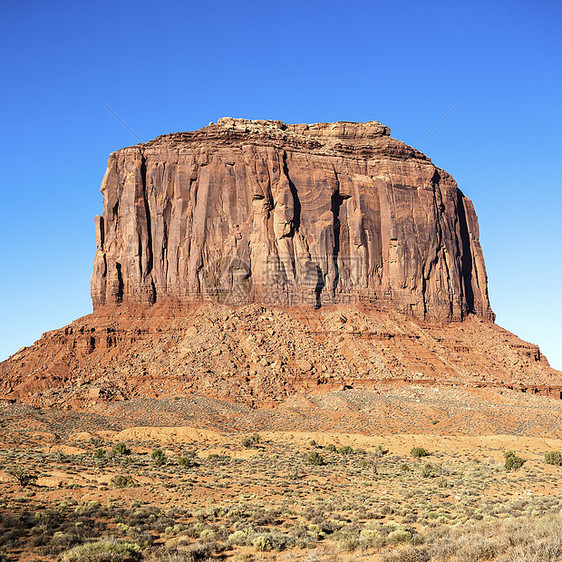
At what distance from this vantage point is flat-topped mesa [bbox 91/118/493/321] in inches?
3004

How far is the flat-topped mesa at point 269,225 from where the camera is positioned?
76.3 meters

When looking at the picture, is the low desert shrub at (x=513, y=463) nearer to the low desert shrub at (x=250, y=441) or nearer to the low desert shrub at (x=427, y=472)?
the low desert shrub at (x=427, y=472)

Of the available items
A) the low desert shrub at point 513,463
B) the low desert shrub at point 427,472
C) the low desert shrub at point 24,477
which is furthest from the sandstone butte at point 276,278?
the low desert shrub at point 24,477

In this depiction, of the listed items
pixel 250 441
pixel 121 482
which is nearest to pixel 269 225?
pixel 250 441

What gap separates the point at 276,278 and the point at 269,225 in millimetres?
6982

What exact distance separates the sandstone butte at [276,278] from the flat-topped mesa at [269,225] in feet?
0.61

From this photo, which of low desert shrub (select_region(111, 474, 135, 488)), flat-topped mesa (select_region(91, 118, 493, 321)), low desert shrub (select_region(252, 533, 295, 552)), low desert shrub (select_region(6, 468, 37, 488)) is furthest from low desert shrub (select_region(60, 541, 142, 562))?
flat-topped mesa (select_region(91, 118, 493, 321))

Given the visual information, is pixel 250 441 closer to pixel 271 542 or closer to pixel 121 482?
pixel 121 482

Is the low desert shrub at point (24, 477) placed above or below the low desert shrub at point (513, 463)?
above

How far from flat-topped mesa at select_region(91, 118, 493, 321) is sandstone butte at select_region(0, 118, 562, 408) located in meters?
0.19

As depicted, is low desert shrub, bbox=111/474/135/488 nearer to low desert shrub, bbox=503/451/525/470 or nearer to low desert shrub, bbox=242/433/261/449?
low desert shrub, bbox=242/433/261/449

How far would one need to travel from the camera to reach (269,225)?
253 ft

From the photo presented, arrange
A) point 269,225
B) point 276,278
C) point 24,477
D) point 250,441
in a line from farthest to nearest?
1. point 269,225
2. point 276,278
3. point 250,441
4. point 24,477

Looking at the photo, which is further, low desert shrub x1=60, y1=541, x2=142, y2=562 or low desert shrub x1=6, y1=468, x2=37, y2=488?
low desert shrub x1=6, y1=468, x2=37, y2=488
